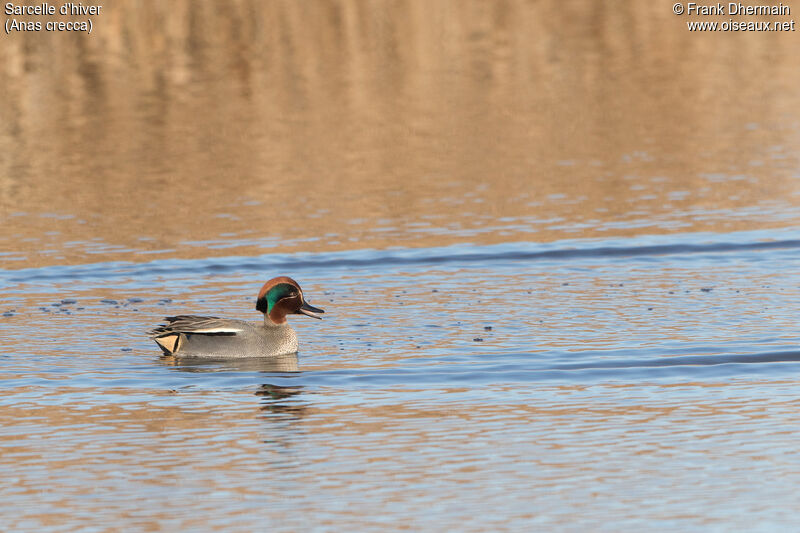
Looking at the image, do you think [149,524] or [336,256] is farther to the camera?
[336,256]

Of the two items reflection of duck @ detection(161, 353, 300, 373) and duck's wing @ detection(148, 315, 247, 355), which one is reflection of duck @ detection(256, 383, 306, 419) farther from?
duck's wing @ detection(148, 315, 247, 355)

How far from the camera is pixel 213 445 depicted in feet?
33.8

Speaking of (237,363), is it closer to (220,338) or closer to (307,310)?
(220,338)

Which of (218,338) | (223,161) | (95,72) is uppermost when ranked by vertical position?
(95,72)

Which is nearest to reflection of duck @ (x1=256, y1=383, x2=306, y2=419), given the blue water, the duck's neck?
the blue water

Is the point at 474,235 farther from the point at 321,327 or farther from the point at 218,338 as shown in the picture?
the point at 218,338

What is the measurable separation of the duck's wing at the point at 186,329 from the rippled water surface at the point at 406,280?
0.17m

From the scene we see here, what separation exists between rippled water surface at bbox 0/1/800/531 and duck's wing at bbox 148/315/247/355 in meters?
0.17

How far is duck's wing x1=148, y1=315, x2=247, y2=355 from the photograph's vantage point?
1315cm

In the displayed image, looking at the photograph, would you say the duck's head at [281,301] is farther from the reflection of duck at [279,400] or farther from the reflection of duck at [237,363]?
the reflection of duck at [279,400]

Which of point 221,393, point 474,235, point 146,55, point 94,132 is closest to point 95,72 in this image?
point 146,55

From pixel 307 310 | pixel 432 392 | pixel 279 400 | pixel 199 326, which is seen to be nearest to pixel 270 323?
pixel 307 310

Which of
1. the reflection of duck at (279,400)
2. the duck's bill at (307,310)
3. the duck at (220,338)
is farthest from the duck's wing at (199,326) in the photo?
the reflection of duck at (279,400)

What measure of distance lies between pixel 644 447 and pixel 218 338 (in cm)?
458
